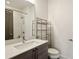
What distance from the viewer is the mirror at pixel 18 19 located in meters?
1.99

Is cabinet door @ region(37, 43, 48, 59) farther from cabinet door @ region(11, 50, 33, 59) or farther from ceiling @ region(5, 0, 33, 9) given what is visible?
ceiling @ region(5, 0, 33, 9)

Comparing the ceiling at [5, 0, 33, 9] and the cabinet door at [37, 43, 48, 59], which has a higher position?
the ceiling at [5, 0, 33, 9]

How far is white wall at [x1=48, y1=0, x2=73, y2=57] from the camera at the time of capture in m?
3.22

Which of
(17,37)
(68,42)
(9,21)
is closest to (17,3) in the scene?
(9,21)

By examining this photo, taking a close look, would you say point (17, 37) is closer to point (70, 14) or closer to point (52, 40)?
point (52, 40)

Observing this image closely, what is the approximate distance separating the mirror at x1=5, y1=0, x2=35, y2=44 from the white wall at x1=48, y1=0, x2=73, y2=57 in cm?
106

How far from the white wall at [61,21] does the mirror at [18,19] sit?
3.47 ft

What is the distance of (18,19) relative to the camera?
2328mm

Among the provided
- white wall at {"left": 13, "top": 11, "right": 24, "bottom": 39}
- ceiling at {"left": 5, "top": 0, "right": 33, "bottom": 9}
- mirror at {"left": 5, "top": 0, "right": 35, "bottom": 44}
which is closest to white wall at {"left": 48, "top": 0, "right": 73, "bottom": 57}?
mirror at {"left": 5, "top": 0, "right": 35, "bottom": 44}

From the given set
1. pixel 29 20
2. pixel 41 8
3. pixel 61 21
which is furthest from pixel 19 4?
pixel 61 21

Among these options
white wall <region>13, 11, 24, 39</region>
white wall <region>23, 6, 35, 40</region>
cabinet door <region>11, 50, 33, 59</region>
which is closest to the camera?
cabinet door <region>11, 50, 33, 59</region>

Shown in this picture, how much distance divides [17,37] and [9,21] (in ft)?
1.65
